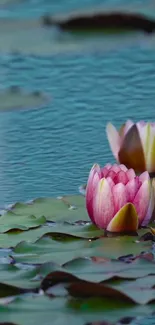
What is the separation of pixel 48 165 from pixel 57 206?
43cm

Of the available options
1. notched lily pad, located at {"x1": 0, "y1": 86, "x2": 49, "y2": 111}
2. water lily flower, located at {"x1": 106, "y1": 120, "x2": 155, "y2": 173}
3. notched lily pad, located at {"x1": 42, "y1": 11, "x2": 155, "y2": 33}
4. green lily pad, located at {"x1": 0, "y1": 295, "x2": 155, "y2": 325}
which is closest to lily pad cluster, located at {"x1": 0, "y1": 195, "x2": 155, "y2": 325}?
green lily pad, located at {"x1": 0, "y1": 295, "x2": 155, "y2": 325}

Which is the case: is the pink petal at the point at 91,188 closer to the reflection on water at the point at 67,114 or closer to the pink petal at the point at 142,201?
the pink petal at the point at 142,201

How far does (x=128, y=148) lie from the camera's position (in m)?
2.41

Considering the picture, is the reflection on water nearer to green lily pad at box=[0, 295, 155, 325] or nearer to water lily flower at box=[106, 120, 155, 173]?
water lily flower at box=[106, 120, 155, 173]

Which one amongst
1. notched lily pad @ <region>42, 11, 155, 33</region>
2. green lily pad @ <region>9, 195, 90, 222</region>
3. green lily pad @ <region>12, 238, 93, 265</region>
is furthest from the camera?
notched lily pad @ <region>42, 11, 155, 33</region>

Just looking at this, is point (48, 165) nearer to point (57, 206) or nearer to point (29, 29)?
point (57, 206)

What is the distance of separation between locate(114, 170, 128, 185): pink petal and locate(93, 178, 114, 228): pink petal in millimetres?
34

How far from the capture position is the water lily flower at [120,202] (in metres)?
2.03

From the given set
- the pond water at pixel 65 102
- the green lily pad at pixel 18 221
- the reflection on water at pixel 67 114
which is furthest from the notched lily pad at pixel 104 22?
the green lily pad at pixel 18 221

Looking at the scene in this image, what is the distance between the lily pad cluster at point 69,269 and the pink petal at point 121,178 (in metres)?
0.10

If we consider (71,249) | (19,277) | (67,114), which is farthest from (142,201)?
(67,114)

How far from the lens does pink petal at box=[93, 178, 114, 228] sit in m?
2.04

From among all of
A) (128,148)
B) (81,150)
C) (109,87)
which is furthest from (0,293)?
(109,87)

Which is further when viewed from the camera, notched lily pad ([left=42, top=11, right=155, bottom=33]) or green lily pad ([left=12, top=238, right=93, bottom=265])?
notched lily pad ([left=42, top=11, right=155, bottom=33])
